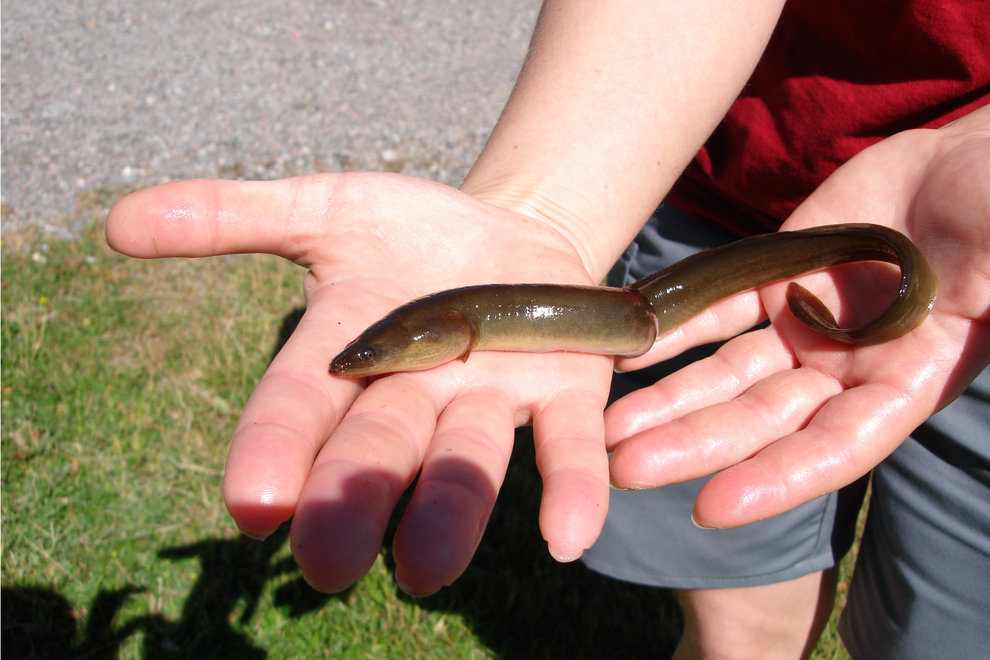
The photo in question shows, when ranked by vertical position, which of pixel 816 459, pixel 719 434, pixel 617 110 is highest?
pixel 617 110

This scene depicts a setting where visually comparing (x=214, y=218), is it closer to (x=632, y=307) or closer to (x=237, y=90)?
(x=632, y=307)

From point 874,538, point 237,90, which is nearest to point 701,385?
point 874,538

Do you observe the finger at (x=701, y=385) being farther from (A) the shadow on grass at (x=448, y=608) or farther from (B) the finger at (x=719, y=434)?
(A) the shadow on grass at (x=448, y=608)

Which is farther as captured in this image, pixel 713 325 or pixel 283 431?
pixel 713 325

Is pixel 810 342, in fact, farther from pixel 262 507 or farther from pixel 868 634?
pixel 262 507

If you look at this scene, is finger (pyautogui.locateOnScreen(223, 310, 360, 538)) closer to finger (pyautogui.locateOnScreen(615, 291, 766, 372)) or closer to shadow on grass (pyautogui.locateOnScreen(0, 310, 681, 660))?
finger (pyautogui.locateOnScreen(615, 291, 766, 372))

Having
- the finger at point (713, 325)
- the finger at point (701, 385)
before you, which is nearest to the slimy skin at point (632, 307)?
the finger at point (713, 325)
